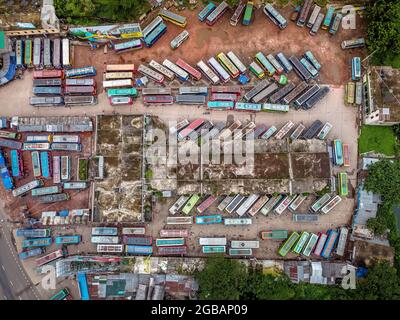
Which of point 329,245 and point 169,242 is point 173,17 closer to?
point 169,242

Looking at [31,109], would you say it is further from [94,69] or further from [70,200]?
[70,200]

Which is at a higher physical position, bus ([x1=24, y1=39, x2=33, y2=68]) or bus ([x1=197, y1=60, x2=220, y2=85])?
bus ([x1=24, y1=39, x2=33, y2=68])

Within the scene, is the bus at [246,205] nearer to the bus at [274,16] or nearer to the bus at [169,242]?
the bus at [169,242]

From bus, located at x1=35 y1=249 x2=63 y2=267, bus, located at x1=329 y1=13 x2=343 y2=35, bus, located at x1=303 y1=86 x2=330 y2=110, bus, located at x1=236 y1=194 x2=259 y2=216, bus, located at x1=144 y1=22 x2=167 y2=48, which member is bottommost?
bus, located at x1=35 y1=249 x2=63 y2=267

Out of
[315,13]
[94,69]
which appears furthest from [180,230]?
[315,13]

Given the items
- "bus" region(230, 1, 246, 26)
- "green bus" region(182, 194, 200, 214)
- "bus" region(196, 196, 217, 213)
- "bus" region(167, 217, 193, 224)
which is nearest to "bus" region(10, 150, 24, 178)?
"bus" region(167, 217, 193, 224)

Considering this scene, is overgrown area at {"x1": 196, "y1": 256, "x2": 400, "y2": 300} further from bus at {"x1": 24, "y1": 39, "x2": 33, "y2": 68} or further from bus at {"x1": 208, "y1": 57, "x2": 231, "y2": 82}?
bus at {"x1": 24, "y1": 39, "x2": 33, "y2": 68}

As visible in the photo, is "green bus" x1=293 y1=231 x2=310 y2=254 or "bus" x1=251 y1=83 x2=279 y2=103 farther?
"bus" x1=251 y1=83 x2=279 y2=103
